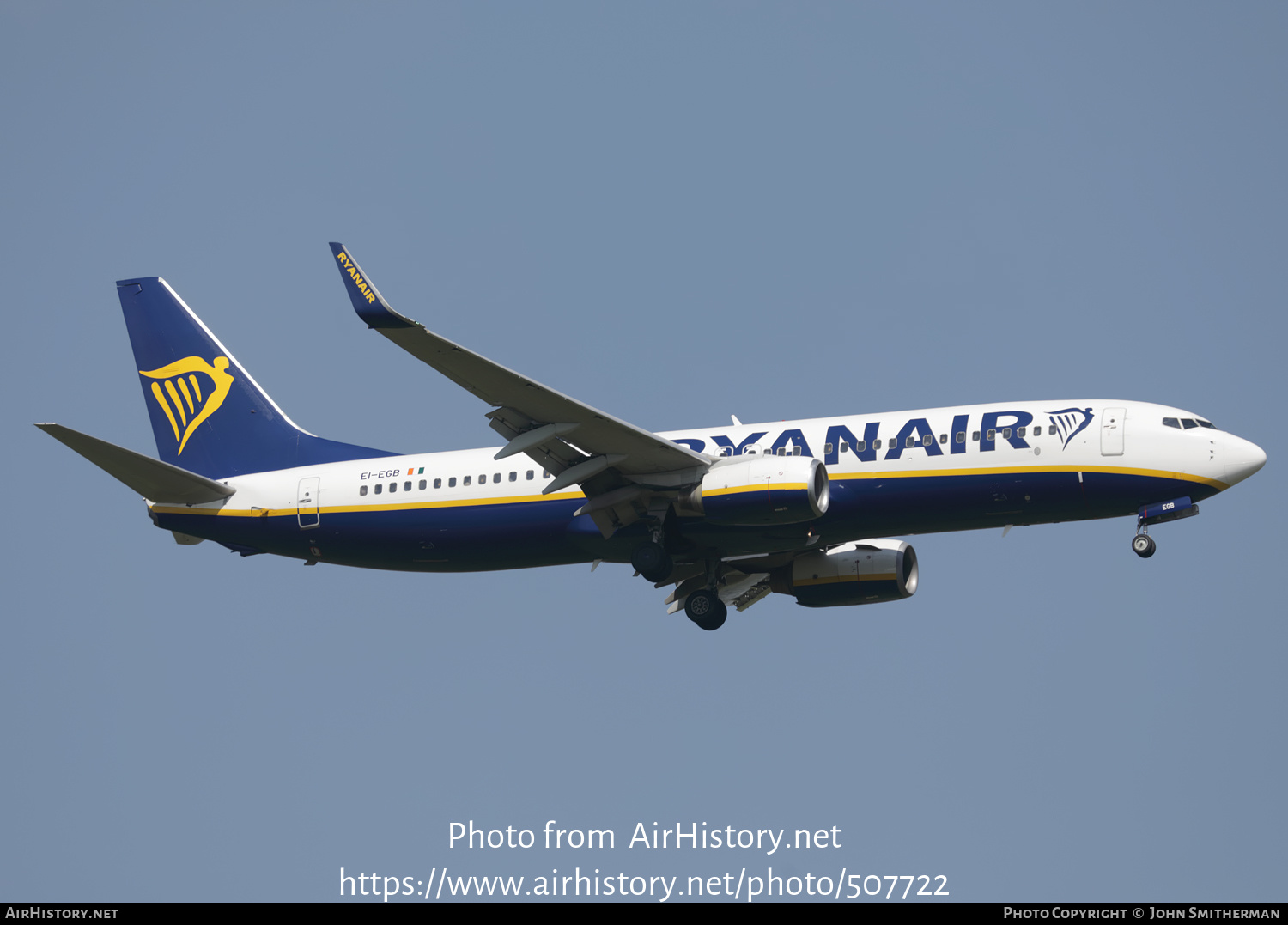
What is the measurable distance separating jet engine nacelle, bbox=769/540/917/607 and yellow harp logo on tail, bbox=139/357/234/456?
662 inches

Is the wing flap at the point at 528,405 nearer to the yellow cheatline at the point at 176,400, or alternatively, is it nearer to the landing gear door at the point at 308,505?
the landing gear door at the point at 308,505

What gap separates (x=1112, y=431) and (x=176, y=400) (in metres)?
25.9

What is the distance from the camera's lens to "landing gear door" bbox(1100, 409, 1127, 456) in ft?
120

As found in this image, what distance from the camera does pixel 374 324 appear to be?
3186 cm

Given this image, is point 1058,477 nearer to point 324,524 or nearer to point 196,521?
point 324,524

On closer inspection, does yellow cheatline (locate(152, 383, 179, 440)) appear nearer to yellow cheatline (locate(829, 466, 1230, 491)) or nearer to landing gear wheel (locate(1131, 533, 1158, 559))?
yellow cheatline (locate(829, 466, 1230, 491))

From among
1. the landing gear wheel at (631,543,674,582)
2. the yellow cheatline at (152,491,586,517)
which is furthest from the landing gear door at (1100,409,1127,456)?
the yellow cheatline at (152,491,586,517)

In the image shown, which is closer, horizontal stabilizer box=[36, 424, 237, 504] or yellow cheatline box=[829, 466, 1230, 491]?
yellow cheatline box=[829, 466, 1230, 491]

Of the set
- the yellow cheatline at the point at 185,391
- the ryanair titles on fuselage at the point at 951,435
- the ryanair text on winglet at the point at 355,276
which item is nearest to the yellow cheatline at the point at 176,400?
the yellow cheatline at the point at 185,391

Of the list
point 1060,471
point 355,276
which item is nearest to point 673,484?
point 1060,471
